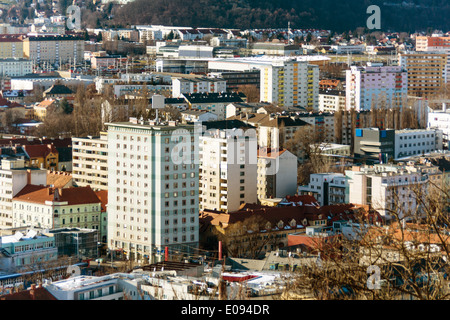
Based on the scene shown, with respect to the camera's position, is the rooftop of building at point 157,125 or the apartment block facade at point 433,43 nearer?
the rooftop of building at point 157,125

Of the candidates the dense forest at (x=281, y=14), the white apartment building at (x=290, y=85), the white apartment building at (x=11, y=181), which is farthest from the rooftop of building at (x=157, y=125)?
the dense forest at (x=281, y=14)

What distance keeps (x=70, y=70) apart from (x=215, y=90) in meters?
8.21

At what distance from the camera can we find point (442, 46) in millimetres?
39438

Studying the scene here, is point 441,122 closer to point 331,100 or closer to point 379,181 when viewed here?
point 331,100

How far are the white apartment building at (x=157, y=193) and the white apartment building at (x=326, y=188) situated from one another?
11.7 feet

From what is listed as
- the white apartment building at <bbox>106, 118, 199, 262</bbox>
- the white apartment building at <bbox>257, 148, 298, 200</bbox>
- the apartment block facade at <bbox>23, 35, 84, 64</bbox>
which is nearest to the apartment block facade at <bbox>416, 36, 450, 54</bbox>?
the apartment block facade at <bbox>23, 35, 84, 64</bbox>

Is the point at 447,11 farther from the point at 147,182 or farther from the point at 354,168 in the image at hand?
the point at 147,182

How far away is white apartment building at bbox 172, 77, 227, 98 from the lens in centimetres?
2855

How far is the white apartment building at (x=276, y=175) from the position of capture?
16781mm

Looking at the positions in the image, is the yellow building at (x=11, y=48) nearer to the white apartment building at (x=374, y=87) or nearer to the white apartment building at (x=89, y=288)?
the white apartment building at (x=374, y=87)

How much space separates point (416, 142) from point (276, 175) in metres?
5.44

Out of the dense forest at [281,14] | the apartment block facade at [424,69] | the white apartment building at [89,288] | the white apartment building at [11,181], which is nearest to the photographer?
the white apartment building at [89,288]

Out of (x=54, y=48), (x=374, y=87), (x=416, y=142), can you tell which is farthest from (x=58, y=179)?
(x=54, y=48)

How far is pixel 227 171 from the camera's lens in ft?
51.1
